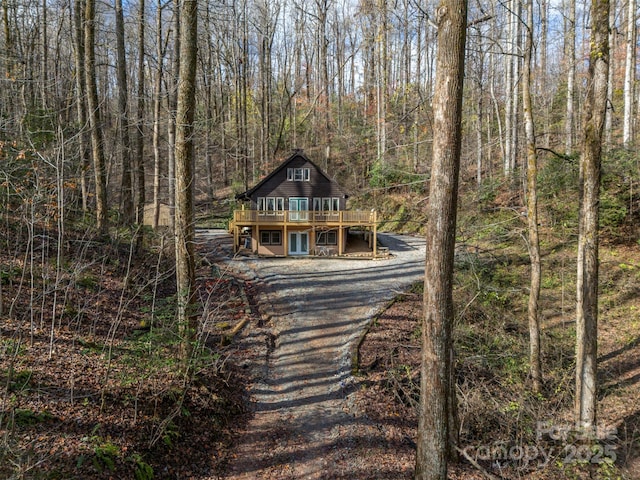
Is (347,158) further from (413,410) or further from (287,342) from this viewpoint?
(413,410)

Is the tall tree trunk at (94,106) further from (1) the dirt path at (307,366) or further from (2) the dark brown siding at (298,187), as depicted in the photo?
(2) the dark brown siding at (298,187)

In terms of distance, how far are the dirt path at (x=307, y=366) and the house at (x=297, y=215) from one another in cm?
364

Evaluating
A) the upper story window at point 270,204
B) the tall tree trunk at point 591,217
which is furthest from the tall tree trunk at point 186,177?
the upper story window at point 270,204

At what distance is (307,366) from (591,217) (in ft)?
20.7

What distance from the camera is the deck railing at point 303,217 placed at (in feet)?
65.9

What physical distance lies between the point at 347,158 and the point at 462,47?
1231 inches

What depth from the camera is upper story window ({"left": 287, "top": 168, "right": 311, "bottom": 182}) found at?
21.9 meters

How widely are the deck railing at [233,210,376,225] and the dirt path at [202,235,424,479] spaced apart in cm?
355

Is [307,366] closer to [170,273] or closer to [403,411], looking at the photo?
[403,411]

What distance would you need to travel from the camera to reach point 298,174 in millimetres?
21984

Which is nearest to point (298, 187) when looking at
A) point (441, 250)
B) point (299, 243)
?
point (299, 243)

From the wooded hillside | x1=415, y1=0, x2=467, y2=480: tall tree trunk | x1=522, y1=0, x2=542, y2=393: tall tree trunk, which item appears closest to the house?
the wooded hillside

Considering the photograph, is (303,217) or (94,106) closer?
(94,106)

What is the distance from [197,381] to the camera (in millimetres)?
6734
